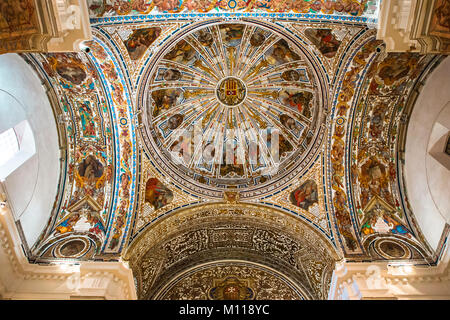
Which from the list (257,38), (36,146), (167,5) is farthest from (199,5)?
(36,146)

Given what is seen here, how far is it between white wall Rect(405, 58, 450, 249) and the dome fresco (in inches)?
143

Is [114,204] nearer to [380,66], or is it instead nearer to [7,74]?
[7,74]

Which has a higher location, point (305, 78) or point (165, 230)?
point (305, 78)

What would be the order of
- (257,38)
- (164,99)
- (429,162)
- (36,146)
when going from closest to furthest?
(36,146) < (429,162) < (257,38) < (164,99)

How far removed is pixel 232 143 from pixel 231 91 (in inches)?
107

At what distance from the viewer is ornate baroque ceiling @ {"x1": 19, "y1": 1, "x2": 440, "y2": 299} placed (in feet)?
36.2

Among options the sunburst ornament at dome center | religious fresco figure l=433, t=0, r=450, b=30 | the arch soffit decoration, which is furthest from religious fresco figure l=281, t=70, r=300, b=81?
religious fresco figure l=433, t=0, r=450, b=30

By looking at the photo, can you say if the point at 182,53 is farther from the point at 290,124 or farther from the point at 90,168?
the point at 90,168

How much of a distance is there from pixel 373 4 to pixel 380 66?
264 cm

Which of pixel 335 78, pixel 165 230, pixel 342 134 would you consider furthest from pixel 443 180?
pixel 165 230

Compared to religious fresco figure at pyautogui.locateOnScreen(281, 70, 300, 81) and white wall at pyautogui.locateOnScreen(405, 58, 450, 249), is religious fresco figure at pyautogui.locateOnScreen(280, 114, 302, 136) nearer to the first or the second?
religious fresco figure at pyautogui.locateOnScreen(281, 70, 300, 81)

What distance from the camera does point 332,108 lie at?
12.8m

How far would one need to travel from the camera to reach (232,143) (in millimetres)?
16688
